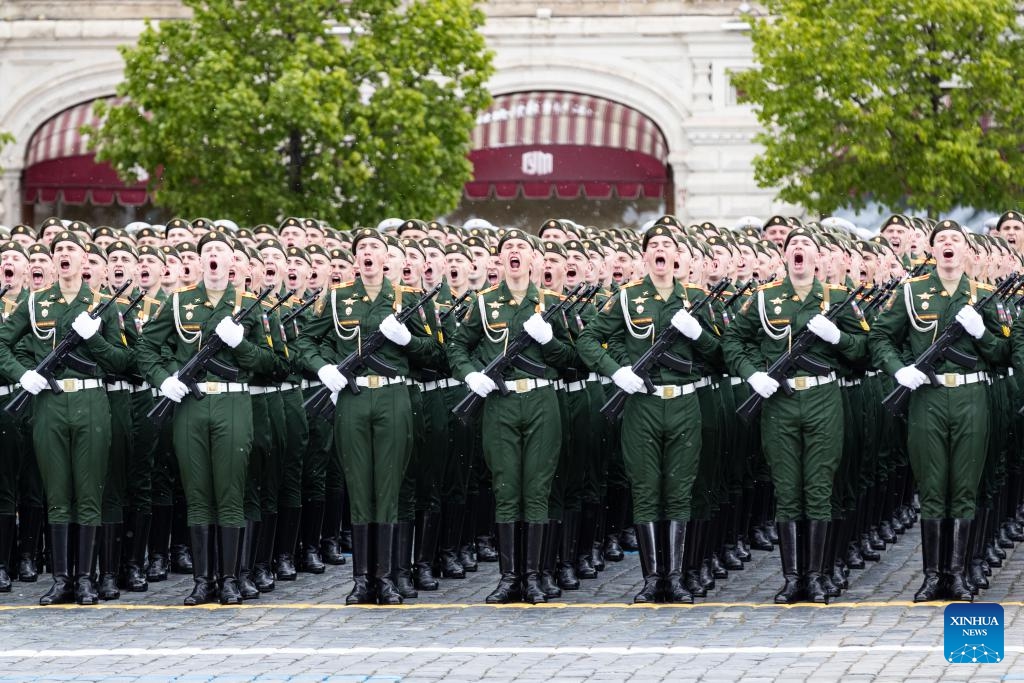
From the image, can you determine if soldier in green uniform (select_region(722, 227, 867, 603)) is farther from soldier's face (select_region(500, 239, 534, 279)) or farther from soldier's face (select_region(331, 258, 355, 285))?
soldier's face (select_region(331, 258, 355, 285))

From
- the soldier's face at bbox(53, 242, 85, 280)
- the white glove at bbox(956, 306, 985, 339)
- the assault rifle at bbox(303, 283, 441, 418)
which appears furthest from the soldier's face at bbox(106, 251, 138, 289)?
the white glove at bbox(956, 306, 985, 339)

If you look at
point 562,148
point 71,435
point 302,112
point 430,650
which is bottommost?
point 430,650

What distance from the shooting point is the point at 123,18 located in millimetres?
32531

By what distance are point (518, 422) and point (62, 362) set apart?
232 centimetres

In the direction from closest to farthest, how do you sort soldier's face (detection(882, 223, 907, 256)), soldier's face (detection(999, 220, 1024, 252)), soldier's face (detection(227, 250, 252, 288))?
soldier's face (detection(227, 250, 252, 288)) < soldier's face (detection(999, 220, 1024, 252)) < soldier's face (detection(882, 223, 907, 256))

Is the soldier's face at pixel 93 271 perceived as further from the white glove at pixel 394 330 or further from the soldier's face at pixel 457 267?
the soldier's face at pixel 457 267

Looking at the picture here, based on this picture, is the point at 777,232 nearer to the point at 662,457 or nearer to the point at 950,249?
the point at 950,249

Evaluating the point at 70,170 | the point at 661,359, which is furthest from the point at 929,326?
the point at 70,170

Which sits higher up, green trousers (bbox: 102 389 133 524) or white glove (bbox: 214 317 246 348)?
white glove (bbox: 214 317 246 348)

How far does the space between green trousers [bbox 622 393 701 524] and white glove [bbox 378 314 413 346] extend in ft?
3.92

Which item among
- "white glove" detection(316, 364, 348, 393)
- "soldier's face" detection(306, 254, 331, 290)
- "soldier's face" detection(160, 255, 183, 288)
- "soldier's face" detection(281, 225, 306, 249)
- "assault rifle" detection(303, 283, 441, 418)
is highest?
"soldier's face" detection(281, 225, 306, 249)

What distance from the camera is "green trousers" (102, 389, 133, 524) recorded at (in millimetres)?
12789

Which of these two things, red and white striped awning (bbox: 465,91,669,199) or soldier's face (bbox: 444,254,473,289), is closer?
soldier's face (bbox: 444,254,473,289)

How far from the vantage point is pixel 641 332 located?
1236 cm
